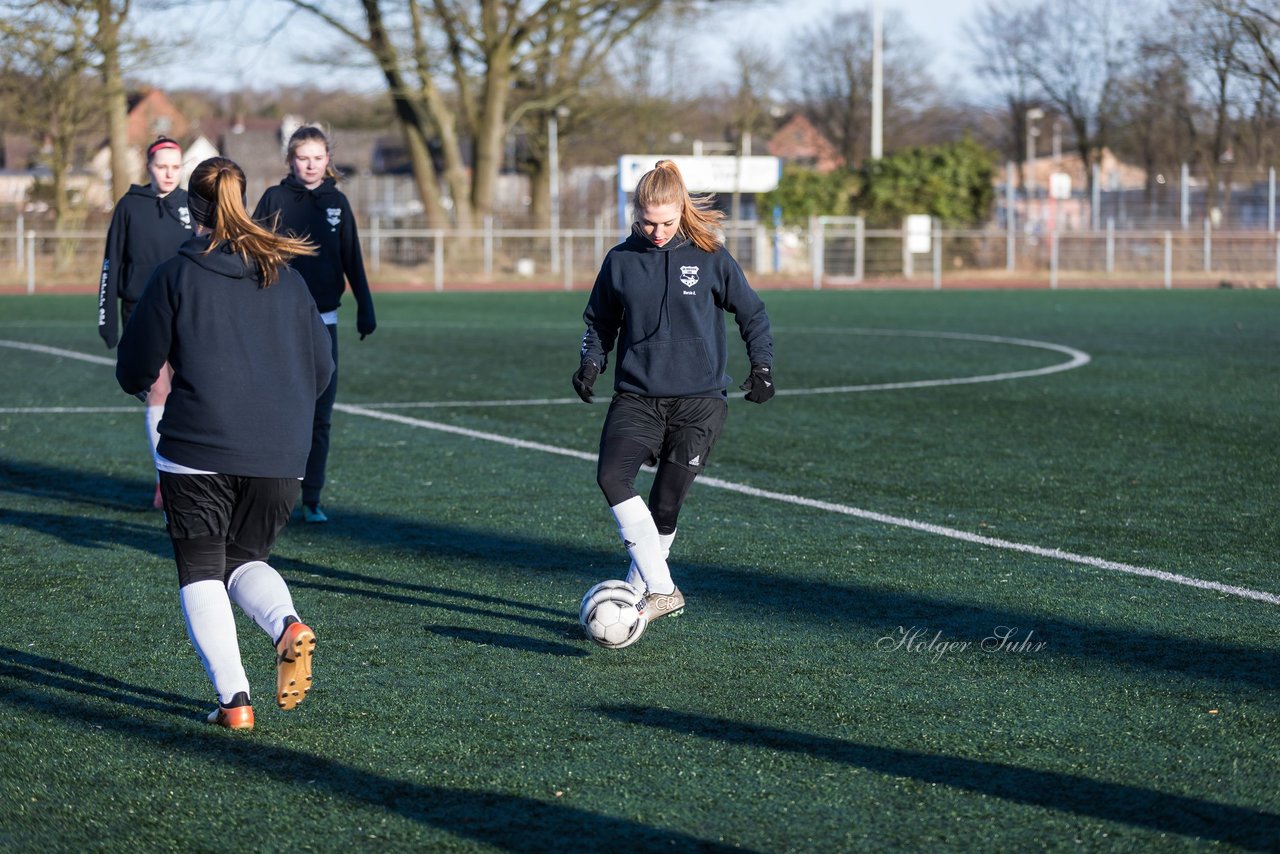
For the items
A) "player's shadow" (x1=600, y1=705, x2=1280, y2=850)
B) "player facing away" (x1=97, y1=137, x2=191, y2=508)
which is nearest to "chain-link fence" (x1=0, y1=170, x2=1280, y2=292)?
"player facing away" (x1=97, y1=137, x2=191, y2=508)

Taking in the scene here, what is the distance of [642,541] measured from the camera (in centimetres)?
541

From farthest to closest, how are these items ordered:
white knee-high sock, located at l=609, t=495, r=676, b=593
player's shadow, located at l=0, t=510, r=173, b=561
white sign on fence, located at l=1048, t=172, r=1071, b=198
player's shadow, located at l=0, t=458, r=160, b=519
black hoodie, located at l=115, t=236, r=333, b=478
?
white sign on fence, located at l=1048, t=172, r=1071, b=198 → player's shadow, located at l=0, t=458, r=160, b=519 → player's shadow, located at l=0, t=510, r=173, b=561 → white knee-high sock, located at l=609, t=495, r=676, b=593 → black hoodie, located at l=115, t=236, r=333, b=478

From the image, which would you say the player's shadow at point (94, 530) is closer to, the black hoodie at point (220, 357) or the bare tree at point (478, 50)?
the black hoodie at point (220, 357)

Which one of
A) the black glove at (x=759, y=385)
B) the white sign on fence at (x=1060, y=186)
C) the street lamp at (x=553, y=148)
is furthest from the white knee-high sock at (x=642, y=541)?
the white sign on fence at (x=1060, y=186)

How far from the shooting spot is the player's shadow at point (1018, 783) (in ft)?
11.7

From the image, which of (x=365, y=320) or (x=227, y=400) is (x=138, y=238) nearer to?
(x=365, y=320)

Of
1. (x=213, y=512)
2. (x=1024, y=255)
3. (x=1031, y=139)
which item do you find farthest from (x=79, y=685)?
(x=1031, y=139)

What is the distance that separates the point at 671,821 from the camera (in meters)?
3.63

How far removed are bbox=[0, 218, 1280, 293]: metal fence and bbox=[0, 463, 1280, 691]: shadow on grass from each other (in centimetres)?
2908

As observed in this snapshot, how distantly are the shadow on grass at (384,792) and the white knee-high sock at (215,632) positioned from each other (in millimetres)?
153

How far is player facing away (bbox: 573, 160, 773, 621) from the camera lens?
5.39m

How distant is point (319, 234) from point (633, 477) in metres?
2.96

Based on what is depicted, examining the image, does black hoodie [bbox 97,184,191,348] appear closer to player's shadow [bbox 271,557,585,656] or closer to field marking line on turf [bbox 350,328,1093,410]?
player's shadow [bbox 271,557,585,656]

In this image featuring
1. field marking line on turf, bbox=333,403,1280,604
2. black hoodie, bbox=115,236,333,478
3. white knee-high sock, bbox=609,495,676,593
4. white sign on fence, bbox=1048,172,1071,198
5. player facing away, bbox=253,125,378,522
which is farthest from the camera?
white sign on fence, bbox=1048,172,1071,198
